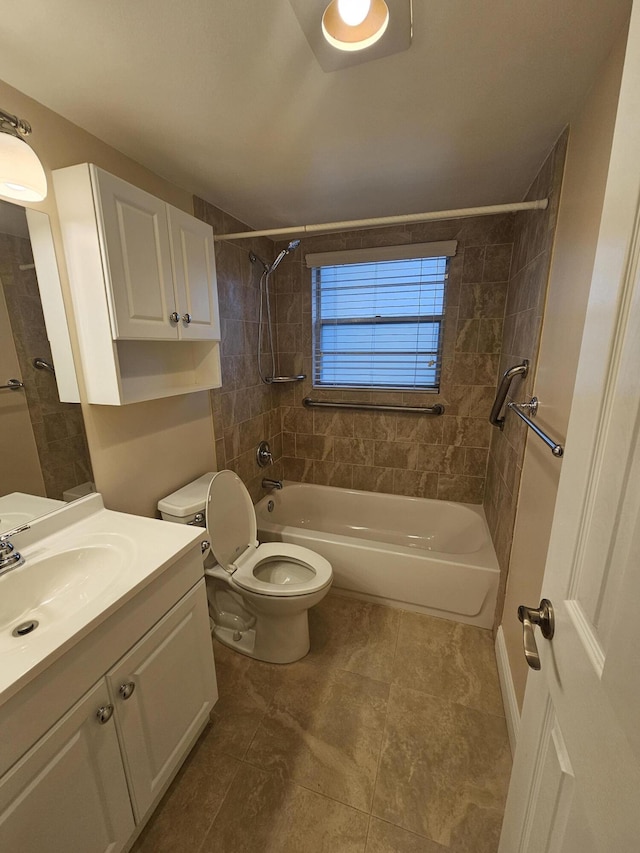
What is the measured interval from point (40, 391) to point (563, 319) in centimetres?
175

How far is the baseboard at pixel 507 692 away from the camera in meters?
1.31

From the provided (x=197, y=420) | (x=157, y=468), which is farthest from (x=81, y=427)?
(x=197, y=420)

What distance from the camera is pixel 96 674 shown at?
838 mm

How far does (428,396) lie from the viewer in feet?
7.88

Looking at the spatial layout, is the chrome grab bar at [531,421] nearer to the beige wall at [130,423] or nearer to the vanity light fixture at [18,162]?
the beige wall at [130,423]

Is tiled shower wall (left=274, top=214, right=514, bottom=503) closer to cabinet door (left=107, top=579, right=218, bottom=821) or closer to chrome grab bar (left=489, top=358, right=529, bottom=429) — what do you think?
chrome grab bar (left=489, top=358, right=529, bottom=429)

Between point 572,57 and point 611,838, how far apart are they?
1.63 m

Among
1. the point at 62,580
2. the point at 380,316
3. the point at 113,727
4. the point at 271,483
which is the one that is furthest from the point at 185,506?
the point at 380,316

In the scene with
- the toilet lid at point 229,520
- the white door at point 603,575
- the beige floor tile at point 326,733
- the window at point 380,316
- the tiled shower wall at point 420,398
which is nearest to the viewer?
the white door at point 603,575

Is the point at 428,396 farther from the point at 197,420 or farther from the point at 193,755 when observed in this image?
the point at 193,755

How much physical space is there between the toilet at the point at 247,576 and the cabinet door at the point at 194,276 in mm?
716

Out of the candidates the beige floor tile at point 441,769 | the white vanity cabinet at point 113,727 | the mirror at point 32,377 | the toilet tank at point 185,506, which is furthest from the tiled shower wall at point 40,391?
the beige floor tile at point 441,769

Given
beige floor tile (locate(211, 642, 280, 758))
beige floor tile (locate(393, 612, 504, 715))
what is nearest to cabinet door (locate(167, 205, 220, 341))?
beige floor tile (locate(211, 642, 280, 758))

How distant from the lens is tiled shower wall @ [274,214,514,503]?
7.02ft
